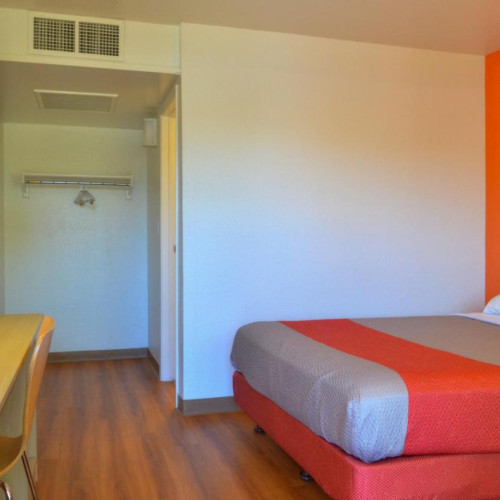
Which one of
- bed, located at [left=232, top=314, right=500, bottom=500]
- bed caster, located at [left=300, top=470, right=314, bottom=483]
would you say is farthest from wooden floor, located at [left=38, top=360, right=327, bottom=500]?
bed, located at [left=232, top=314, right=500, bottom=500]

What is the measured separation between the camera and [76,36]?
11.3 ft

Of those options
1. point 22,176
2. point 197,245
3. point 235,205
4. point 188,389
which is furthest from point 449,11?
point 22,176

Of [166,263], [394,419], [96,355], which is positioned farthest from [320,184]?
[96,355]

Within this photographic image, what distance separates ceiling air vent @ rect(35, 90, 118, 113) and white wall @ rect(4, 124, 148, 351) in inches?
30.6

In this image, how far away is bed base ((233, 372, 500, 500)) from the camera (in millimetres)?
2004

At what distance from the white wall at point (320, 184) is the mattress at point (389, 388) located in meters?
0.82

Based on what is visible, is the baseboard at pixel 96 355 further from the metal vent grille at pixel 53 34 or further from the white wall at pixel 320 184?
the metal vent grille at pixel 53 34

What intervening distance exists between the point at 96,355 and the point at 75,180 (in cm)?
156

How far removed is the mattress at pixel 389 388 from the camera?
201cm

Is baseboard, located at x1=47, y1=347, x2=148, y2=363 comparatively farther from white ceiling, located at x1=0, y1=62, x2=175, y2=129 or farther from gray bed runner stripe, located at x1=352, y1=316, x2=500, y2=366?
gray bed runner stripe, located at x1=352, y1=316, x2=500, y2=366

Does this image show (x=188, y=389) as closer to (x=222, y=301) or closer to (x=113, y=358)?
(x=222, y=301)

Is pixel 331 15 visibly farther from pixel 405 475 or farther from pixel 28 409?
pixel 28 409

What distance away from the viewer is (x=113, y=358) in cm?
535

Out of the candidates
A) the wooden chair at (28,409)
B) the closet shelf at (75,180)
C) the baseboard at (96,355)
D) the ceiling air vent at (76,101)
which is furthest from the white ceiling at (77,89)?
the wooden chair at (28,409)
